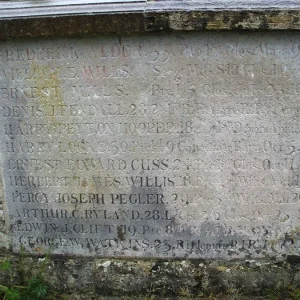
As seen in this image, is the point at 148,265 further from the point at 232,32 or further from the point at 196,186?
the point at 232,32

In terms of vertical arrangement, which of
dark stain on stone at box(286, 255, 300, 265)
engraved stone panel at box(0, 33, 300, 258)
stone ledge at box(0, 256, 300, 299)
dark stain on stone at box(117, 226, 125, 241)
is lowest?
stone ledge at box(0, 256, 300, 299)

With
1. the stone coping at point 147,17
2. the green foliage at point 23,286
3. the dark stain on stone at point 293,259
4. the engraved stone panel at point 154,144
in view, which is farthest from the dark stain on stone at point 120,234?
the stone coping at point 147,17

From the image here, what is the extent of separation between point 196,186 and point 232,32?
1191 millimetres

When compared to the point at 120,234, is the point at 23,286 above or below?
below

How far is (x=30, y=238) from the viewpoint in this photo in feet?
11.0

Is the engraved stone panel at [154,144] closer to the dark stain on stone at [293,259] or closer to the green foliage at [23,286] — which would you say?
the dark stain on stone at [293,259]

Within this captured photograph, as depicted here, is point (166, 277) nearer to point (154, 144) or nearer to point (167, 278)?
point (167, 278)

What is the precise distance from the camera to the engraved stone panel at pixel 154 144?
2.90 metres

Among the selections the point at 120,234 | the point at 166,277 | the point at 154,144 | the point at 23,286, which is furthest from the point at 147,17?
the point at 23,286

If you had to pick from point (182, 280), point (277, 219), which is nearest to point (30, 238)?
point (182, 280)

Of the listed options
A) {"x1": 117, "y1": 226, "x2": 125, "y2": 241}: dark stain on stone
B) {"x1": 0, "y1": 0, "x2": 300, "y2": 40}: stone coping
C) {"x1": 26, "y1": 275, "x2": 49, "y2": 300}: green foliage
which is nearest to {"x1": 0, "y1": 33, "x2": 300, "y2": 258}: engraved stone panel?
{"x1": 117, "y1": 226, "x2": 125, "y2": 241}: dark stain on stone

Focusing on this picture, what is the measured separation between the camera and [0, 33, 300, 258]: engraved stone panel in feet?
9.53

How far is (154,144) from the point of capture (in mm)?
3068

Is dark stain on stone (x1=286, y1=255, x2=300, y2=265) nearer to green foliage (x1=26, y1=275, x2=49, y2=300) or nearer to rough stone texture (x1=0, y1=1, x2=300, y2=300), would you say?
rough stone texture (x1=0, y1=1, x2=300, y2=300)
